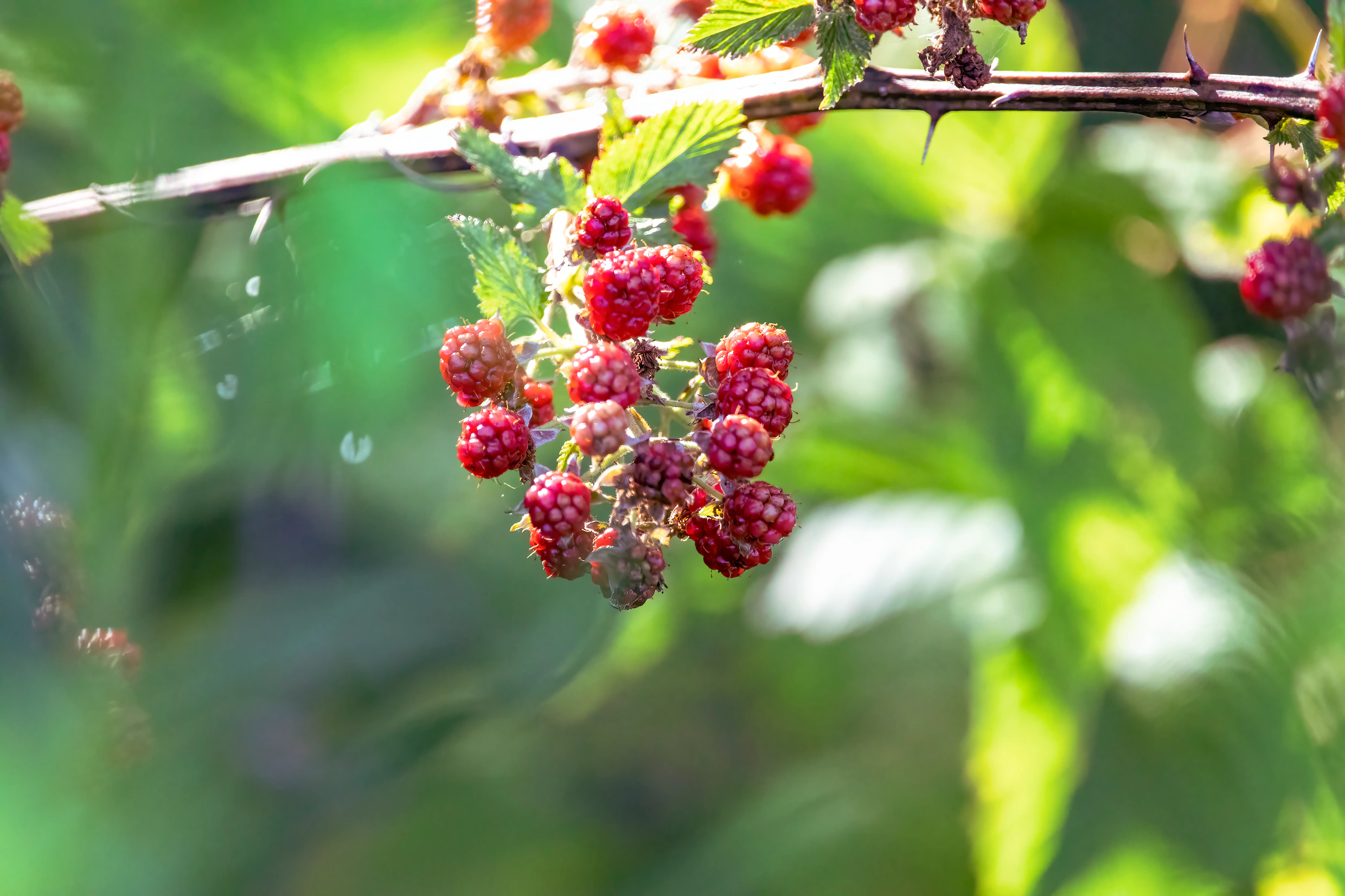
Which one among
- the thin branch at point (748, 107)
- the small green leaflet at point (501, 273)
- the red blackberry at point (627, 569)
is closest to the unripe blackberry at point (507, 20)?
the thin branch at point (748, 107)

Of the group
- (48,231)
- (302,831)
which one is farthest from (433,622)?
(48,231)

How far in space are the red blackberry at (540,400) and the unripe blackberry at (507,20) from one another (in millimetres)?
163

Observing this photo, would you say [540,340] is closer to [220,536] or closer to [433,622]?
[220,536]

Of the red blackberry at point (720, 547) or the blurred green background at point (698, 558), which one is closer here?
the red blackberry at point (720, 547)

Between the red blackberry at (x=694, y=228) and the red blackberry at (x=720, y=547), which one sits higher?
the red blackberry at (x=694, y=228)

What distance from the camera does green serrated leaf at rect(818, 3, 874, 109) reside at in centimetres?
25

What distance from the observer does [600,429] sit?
0.20 m

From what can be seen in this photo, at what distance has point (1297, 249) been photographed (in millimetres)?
287

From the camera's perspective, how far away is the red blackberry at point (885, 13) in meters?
0.24

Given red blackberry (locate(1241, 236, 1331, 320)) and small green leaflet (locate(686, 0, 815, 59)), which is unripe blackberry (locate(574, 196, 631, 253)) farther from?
red blackberry (locate(1241, 236, 1331, 320))

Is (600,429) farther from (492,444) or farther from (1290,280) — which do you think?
(1290,280)

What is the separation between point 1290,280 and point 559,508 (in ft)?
0.84

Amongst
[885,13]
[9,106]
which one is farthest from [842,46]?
[9,106]

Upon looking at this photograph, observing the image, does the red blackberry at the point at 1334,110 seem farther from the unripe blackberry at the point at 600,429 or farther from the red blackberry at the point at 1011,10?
the unripe blackberry at the point at 600,429
